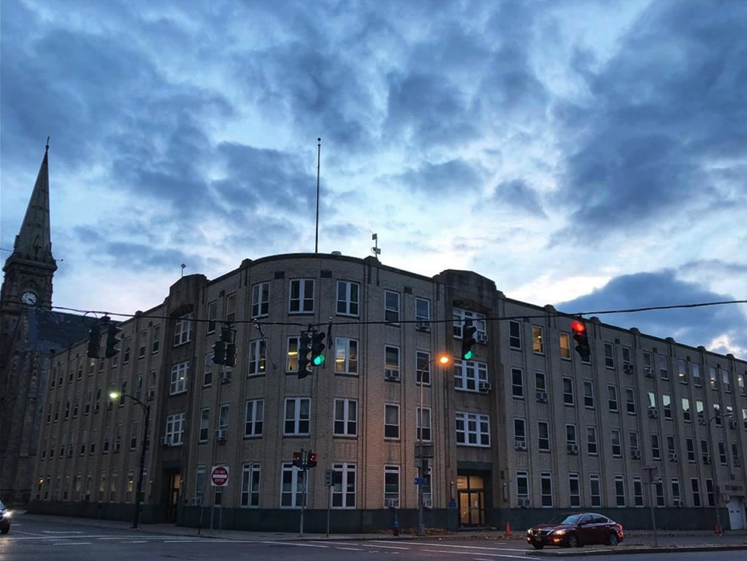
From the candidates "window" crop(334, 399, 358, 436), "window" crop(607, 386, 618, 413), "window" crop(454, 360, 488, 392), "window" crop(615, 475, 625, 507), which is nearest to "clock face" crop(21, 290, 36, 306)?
"window" crop(454, 360, 488, 392)

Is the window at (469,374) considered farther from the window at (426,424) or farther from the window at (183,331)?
the window at (183,331)

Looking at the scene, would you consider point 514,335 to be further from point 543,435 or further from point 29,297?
point 29,297

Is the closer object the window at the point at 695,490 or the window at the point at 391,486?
the window at the point at 391,486

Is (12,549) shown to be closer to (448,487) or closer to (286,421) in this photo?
(286,421)

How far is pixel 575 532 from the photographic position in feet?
90.8

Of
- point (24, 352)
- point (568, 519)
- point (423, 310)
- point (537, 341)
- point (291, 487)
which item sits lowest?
point (568, 519)

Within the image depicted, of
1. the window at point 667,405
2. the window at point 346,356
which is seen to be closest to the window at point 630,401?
the window at point 667,405

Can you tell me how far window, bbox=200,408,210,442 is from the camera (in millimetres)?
43219

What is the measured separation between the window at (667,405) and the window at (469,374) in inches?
794

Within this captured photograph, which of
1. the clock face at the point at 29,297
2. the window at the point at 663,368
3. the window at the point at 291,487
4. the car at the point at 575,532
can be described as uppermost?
the clock face at the point at 29,297

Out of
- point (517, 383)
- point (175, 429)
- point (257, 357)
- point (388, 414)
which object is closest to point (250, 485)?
point (257, 357)

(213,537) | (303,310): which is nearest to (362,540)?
(213,537)

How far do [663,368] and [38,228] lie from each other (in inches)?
4102

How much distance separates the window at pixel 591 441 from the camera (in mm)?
51219
